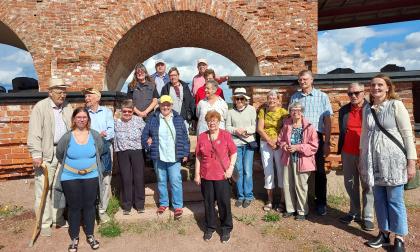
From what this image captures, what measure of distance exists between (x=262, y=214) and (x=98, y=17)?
19.9 ft

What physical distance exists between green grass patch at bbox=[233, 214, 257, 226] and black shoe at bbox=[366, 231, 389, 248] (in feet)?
4.77

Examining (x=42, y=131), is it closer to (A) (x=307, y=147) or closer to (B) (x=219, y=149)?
(B) (x=219, y=149)

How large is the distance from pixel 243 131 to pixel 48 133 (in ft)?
8.81

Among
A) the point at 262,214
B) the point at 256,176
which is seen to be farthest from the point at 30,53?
the point at 262,214

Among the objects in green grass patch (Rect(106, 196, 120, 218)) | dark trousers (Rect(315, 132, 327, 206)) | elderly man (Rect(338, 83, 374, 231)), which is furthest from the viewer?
green grass patch (Rect(106, 196, 120, 218))

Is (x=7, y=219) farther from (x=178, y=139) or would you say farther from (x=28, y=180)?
(x=178, y=139)

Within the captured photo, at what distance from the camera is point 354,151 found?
3961 mm

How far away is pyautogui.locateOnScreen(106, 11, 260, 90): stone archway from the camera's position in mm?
7570

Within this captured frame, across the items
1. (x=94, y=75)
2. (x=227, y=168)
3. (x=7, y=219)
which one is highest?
(x=94, y=75)

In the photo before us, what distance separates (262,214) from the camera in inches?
174

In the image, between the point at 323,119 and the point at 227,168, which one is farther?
the point at 323,119

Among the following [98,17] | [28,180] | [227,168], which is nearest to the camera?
[227,168]

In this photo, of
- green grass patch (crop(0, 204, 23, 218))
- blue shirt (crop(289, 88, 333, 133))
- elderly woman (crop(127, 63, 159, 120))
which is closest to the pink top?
blue shirt (crop(289, 88, 333, 133))

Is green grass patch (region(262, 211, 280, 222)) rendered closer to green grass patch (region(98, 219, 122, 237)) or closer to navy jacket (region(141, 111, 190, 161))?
navy jacket (region(141, 111, 190, 161))
